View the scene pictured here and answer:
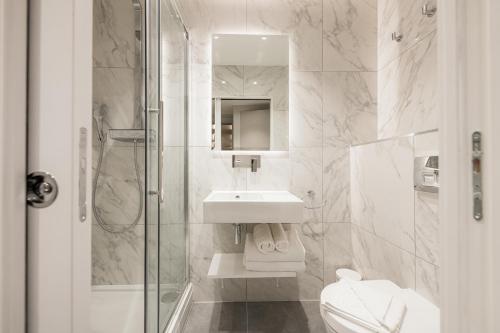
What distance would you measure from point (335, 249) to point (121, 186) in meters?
1.46

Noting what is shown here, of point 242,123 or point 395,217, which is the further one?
point 242,123

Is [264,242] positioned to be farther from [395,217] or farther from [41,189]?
[41,189]

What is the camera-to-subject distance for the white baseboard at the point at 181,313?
139 centimetres

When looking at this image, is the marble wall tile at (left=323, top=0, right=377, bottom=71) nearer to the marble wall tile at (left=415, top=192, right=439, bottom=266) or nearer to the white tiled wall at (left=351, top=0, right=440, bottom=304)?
the white tiled wall at (left=351, top=0, right=440, bottom=304)

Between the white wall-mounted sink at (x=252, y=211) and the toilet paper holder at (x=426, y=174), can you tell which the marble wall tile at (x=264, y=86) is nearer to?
the white wall-mounted sink at (x=252, y=211)

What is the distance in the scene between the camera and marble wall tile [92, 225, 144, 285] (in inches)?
45.9

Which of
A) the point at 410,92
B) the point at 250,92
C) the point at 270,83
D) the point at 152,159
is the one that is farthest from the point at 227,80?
the point at 410,92

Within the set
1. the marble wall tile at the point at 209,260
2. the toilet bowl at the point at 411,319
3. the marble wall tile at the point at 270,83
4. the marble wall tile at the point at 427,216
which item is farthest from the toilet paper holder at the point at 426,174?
the marble wall tile at the point at 209,260

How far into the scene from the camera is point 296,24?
1878 mm

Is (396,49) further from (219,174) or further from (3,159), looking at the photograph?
(3,159)

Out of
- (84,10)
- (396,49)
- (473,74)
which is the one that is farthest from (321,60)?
(84,10)

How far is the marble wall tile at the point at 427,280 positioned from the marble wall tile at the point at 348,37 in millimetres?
1346

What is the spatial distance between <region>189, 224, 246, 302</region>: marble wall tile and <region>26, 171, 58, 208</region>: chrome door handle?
1.46 m

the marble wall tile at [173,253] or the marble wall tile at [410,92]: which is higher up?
the marble wall tile at [410,92]
